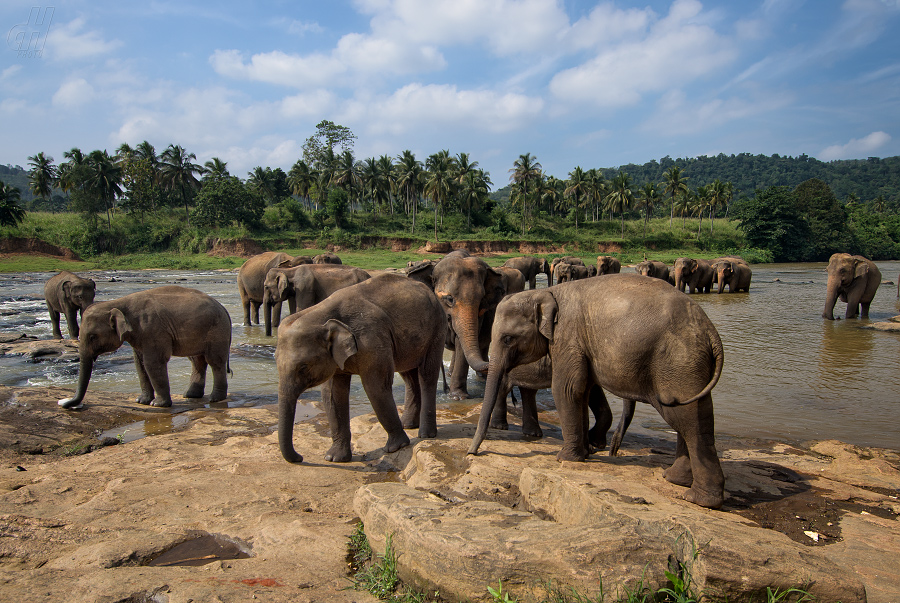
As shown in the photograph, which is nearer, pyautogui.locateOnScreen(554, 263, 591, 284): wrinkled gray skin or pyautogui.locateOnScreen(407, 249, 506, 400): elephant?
pyautogui.locateOnScreen(407, 249, 506, 400): elephant

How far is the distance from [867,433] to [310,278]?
9976 mm

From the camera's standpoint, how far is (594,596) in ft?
9.00

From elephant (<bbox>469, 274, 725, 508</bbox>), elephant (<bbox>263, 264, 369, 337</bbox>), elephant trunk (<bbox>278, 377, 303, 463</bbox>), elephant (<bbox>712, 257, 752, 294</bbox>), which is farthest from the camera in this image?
elephant (<bbox>712, 257, 752, 294</bbox>)

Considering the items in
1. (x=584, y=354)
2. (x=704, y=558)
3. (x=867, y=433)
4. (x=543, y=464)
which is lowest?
(x=867, y=433)

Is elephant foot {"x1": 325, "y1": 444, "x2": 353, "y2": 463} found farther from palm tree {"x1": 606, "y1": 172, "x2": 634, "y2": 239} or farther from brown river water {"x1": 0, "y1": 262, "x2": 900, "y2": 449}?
palm tree {"x1": 606, "y1": 172, "x2": 634, "y2": 239}

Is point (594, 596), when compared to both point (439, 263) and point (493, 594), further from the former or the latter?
point (439, 263)

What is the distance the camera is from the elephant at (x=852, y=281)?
18.6 metres

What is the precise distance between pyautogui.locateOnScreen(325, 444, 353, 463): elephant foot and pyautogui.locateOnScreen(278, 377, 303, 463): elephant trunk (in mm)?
469

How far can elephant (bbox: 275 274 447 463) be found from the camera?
5270 millimetres

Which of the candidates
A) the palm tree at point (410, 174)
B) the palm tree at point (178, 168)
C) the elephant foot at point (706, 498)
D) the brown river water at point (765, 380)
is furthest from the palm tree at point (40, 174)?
the elephant foot at point (706, 498)

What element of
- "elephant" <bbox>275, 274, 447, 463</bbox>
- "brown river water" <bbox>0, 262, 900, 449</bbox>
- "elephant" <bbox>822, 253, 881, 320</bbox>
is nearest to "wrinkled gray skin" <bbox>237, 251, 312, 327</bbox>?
"brown river water" <bbox>0, 262, 900, 449</bbox>

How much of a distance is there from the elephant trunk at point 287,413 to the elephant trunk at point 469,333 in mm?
2110

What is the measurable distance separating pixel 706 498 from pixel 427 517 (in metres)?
2.27

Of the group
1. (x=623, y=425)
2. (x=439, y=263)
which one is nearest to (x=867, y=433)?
(x=623, y=425)
